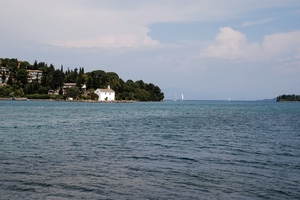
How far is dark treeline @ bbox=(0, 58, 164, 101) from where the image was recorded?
154250mm

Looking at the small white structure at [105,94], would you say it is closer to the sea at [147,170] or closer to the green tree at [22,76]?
the green tree at [22,76]

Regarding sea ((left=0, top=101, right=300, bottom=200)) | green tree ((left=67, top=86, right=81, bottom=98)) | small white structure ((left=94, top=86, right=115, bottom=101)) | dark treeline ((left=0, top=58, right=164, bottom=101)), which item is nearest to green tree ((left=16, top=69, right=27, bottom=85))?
dark treeline ((left=0, top=58, right=164, bottom=101))

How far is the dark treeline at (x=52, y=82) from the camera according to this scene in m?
154

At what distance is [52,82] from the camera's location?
157m

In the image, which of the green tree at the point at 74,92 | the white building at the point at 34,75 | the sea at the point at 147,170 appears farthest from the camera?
the white building at the point at 34,75

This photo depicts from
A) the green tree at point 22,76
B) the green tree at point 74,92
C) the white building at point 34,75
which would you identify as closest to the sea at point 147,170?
the green tree at point 74,92

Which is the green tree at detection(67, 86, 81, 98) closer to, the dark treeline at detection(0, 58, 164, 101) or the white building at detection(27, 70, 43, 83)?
the dark treeline at detection(0, 58, 164, 101)

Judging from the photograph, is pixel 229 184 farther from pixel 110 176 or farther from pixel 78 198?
pixel 78 198

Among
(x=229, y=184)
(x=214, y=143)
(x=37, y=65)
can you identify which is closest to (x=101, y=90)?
(x=37, y=65)

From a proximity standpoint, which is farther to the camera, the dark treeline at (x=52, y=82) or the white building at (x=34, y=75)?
the white building at (x=34, y=75)

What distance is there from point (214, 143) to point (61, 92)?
141713 mm

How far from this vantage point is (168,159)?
16.5 m

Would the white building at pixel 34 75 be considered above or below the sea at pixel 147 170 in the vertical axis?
above

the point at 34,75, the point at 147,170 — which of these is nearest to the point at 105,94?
the point at 34,75
